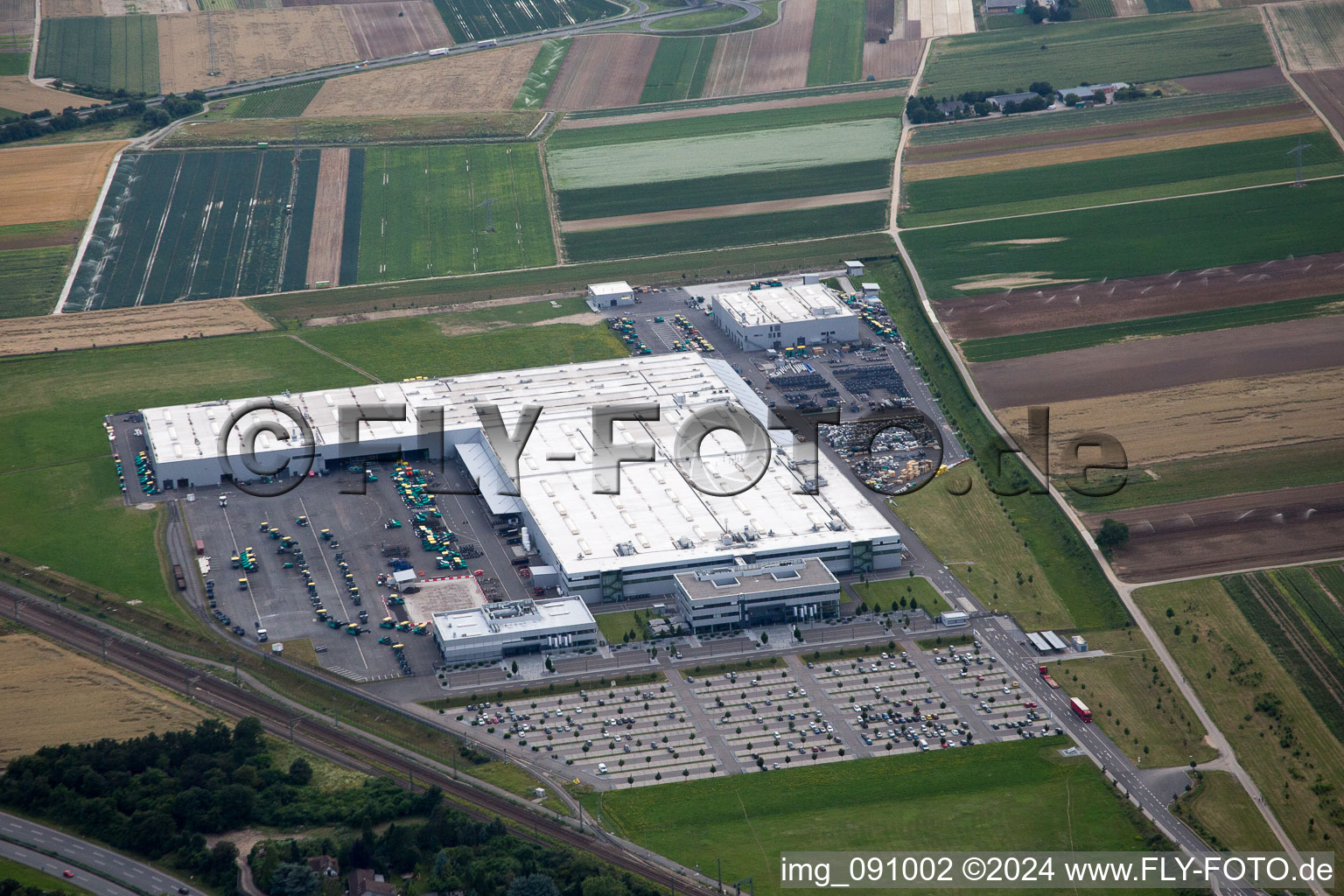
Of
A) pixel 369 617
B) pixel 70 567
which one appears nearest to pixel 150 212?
pixel 70 567

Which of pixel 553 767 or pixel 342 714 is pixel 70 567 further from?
pixel 553 767

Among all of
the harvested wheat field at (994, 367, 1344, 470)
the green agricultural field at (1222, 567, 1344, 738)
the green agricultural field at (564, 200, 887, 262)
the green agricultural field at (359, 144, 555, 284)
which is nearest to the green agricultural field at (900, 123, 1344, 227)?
the green agricultural field at (564, 200, 887, 262)

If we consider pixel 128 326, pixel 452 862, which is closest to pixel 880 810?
pixel 452 862

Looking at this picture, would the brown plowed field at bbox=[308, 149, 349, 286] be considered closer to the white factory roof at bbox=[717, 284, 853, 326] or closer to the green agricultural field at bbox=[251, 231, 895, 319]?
the green agricultural field at bbox=[251, 231, 895, 319]

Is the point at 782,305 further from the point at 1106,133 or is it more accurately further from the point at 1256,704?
the point at 1256,704

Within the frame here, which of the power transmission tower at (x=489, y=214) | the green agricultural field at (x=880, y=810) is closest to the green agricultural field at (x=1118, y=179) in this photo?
the power transmission tower at (x=489, y=214)

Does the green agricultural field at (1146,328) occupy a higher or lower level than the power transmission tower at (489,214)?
lower

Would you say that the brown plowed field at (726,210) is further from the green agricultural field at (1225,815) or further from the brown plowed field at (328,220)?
the green agricultural field at (1225,815)
